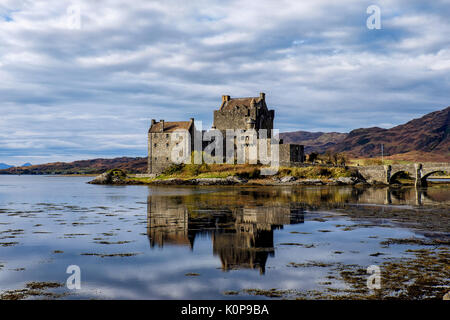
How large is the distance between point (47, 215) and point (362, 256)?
73.5ft

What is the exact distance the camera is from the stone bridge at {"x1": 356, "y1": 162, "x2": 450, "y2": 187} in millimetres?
70375

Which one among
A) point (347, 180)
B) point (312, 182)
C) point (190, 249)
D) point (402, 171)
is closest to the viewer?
point (190, 249)

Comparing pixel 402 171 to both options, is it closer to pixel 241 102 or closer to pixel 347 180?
pixel 347 180

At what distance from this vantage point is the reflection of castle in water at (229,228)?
15062 millimetres

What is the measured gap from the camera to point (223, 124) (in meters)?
86.4

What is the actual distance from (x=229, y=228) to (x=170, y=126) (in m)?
69.8

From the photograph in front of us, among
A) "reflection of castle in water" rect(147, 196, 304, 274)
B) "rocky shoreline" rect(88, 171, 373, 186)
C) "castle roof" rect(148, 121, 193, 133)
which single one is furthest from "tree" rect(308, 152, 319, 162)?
"reflection of castle in water" rect(147, 196, 304, 274)

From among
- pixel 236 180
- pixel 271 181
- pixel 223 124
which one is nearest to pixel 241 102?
pixel 223 124

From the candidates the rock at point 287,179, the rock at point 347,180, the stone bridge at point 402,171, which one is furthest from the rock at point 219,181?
the stone bridge at point 402,171

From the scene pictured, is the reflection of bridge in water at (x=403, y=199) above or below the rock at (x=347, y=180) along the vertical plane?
below

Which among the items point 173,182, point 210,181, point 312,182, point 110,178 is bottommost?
point 312,182

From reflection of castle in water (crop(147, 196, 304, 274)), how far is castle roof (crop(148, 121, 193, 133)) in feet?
187

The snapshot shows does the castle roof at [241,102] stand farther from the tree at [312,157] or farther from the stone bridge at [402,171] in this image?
the stone bridge at [402,171]

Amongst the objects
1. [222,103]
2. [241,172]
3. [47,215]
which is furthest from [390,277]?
[222,103]
